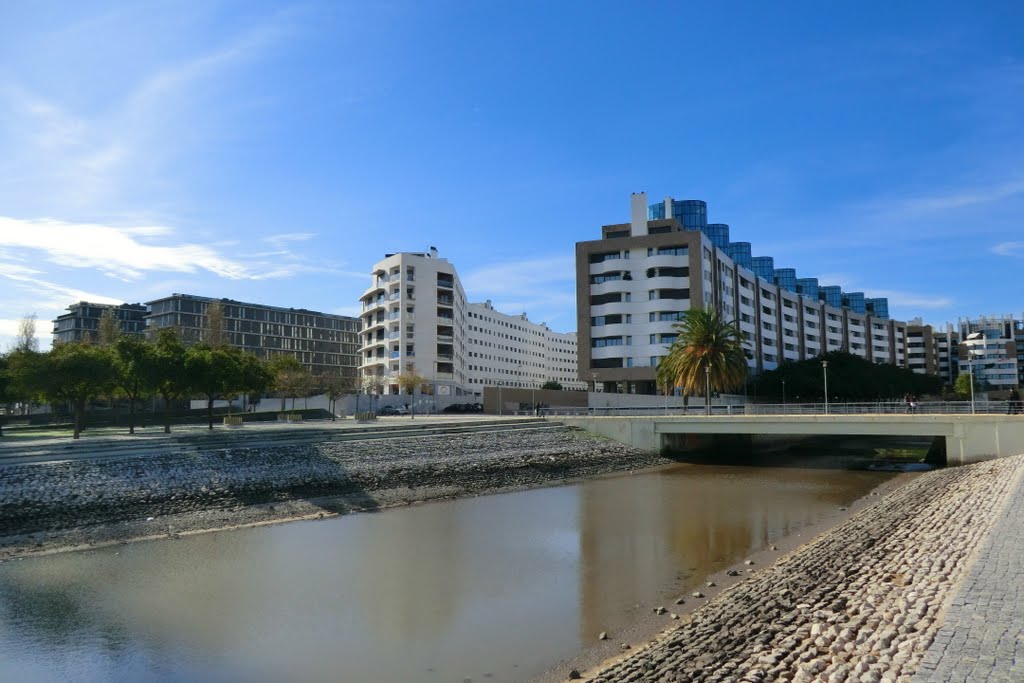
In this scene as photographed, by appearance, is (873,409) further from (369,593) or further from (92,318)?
(92,318)

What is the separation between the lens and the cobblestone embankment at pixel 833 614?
975 centimetres

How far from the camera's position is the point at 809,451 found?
59719 mm

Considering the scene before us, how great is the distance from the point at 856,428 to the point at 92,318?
149 metres

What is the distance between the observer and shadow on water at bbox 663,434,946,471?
46625 millimetres

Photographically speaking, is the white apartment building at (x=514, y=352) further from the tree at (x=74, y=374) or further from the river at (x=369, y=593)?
the river at (x=369, y=593)

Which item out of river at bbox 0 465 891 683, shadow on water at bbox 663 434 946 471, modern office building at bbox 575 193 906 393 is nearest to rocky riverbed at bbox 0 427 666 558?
river at bbox 0 465 891 683

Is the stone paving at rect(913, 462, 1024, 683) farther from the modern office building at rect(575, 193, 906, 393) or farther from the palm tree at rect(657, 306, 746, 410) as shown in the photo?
the modern office building at rect(575, 193, 906, 393)

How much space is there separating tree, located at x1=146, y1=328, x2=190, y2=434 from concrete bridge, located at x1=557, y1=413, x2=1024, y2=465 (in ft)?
99.6

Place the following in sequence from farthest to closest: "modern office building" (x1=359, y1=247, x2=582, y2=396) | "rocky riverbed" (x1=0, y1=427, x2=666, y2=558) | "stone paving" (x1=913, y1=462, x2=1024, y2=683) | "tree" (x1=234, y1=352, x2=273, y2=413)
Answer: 1. "modern office building" (x1=359, y1=247, x2=582, y2=396)
2. "tree" (x1=234, y1=352, x2=273, y2=413)
3. "rocky riverbed" (x1=0, y1=427, x2=666, y2=558)
4. "stone paving" (x1=913, y1=462, x2=1024, y2=683)

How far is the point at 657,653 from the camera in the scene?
11344mm

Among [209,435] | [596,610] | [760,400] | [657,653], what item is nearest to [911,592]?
[657,653]

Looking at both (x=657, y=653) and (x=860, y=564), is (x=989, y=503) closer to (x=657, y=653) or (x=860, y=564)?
(x=860, y=564)

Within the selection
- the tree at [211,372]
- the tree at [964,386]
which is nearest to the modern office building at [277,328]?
the tree at [211,372]

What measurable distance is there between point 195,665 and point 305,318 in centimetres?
14887
